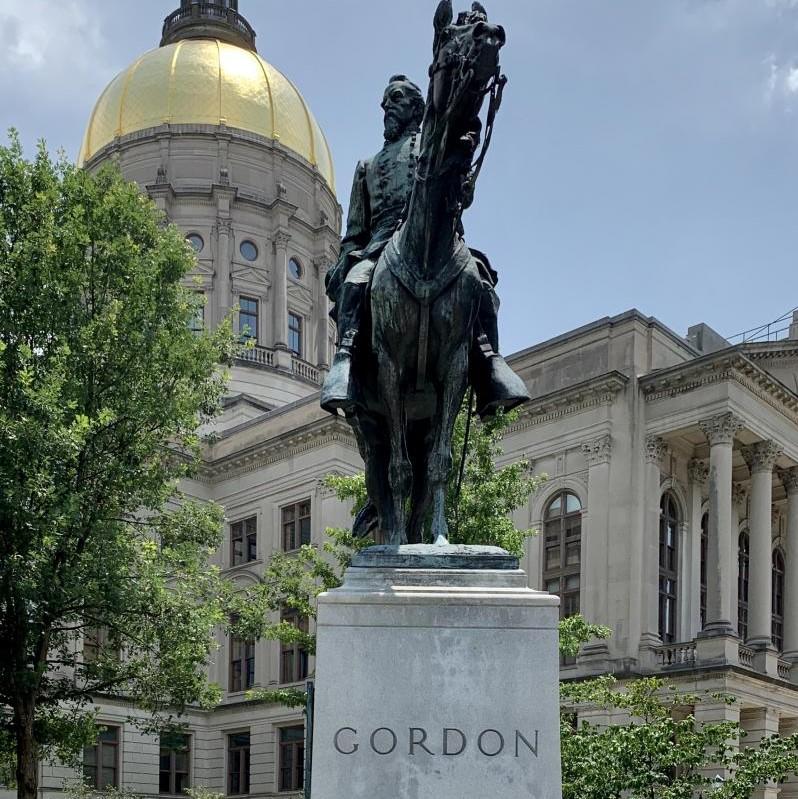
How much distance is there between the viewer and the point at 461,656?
23.1ft

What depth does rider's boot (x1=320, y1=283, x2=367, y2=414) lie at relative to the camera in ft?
25.7

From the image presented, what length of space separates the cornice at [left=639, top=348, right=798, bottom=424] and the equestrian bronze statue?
3462 centimetres

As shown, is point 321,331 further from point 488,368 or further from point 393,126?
point 488,368

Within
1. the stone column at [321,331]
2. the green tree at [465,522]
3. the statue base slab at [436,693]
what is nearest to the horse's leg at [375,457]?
the statue base slab at [436,693]

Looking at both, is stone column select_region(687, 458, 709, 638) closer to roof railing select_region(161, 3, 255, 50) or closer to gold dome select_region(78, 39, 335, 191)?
gold dome select_region(78, 39, 335, 191)

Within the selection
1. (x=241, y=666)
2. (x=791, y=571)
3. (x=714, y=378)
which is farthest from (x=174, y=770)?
(x=714, y=378)

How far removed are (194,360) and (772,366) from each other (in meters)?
30.9

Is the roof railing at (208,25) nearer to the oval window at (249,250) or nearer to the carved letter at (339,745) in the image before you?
the oval window at (249,250)

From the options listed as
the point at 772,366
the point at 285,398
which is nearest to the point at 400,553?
the point at 772,366

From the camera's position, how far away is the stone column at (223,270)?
68.3 m

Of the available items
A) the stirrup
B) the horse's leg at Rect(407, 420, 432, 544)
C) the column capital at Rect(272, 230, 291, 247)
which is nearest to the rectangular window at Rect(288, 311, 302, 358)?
the column capital at Rect(272, 230, 291, 247)

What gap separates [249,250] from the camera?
71.1 m

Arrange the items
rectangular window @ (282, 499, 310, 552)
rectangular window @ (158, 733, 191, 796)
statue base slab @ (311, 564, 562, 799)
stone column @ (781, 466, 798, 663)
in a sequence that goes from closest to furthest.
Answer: statue base slab @ (311, 564, 562, 799) < stone column @ (781, 466, 798, 663) < rectangular window @ (282, 499, 310, 552) < rectangular window @ (158, 733, 191, 796)

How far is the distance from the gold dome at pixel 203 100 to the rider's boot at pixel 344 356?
219 feet
